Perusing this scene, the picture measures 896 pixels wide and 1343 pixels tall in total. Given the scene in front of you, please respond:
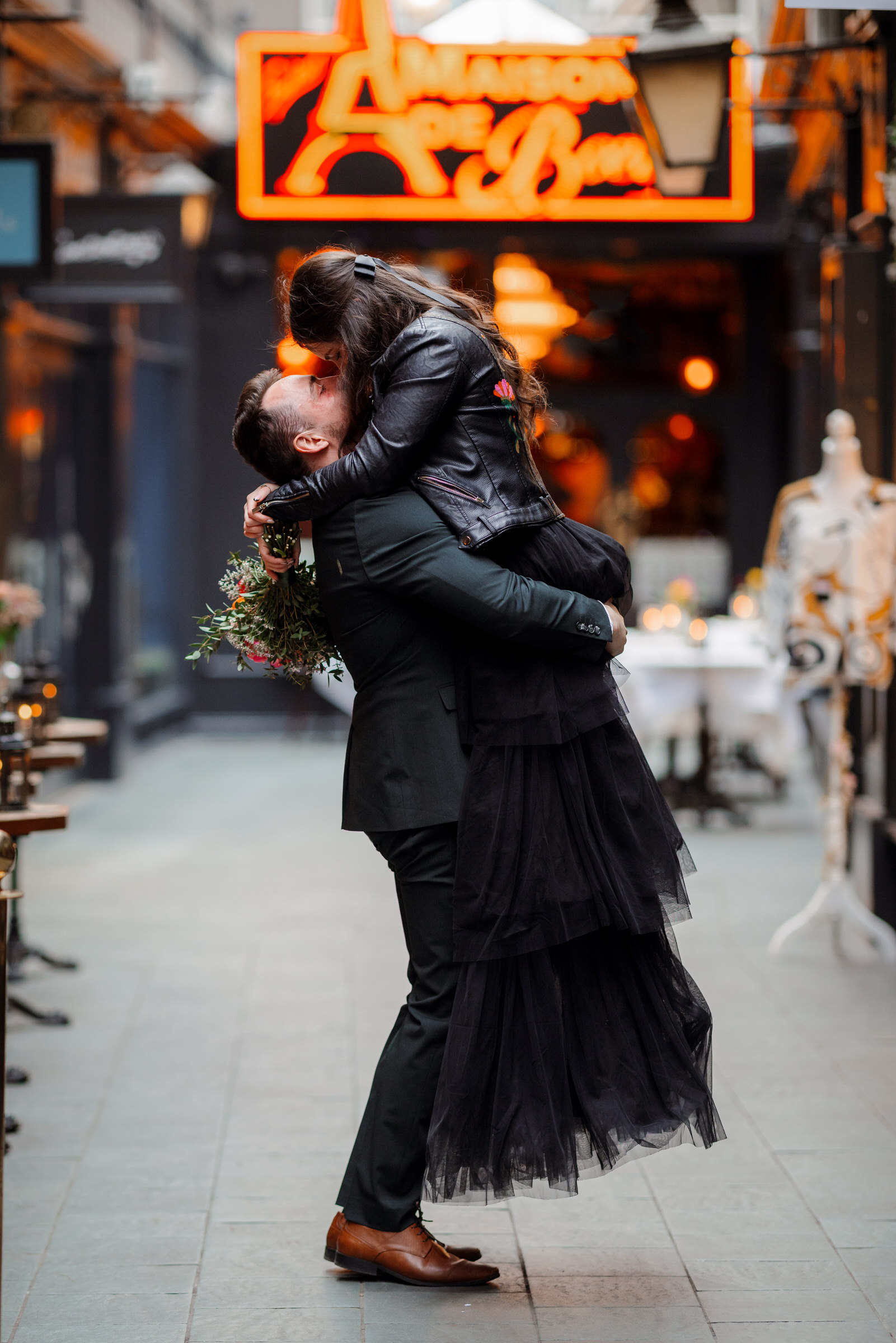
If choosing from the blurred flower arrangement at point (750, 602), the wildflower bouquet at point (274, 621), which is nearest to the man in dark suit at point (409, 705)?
the wildflower bouquet at point (274, 621)

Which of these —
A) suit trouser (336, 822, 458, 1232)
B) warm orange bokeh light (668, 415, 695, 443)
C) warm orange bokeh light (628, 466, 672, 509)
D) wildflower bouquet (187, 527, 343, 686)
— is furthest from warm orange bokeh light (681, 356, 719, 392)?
suit trouser (336, 822, 458, 1232)

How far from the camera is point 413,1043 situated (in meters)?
3.00

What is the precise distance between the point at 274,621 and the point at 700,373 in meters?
11.1

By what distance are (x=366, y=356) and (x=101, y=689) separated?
8.05 metres

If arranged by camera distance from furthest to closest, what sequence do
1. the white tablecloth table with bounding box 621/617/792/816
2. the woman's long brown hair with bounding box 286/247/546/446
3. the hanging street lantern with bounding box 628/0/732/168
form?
the white tablecloth table with bounding box 621/617/792/816 < the hanging street lantern with bounding box 628/0/732/168 < the woman's long brown hair with bounding box 286/247/546/446

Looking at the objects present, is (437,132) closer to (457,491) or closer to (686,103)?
(686,103)

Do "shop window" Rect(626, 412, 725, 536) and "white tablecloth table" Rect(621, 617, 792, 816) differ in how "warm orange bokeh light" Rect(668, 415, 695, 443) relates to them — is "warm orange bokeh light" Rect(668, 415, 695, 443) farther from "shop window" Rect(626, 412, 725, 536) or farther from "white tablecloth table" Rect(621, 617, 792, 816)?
"white tablecloth table" Rect(621, 617, 792, 816)

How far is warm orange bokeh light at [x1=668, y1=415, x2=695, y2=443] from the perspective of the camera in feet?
45.2

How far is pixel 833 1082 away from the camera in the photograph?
447 cm

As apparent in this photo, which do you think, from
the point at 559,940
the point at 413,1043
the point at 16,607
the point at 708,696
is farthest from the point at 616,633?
the point at 708,696

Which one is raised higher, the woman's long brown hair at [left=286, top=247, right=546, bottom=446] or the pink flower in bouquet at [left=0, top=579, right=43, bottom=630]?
the woman's long brown hair at [left=286, top=247, right=546, bottom=446]

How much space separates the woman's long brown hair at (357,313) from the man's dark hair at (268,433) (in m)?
0.12

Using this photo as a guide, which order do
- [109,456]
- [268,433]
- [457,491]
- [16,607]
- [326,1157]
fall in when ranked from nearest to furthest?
[457,491] → [268,433] → [326,1157] → [16,607] → [109,456]

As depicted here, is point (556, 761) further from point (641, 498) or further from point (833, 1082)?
point (641, 498)
